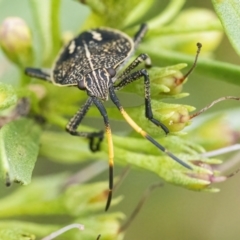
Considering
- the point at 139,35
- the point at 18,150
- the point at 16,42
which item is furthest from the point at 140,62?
the point at 18,150

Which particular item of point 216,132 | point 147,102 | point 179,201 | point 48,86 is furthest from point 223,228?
point 147,102

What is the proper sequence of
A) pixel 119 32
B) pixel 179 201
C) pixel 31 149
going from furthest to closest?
pixel 179 201 → pixel 119 32 → pixel 31 149

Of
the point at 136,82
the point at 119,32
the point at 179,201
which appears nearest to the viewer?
the point at 136,82

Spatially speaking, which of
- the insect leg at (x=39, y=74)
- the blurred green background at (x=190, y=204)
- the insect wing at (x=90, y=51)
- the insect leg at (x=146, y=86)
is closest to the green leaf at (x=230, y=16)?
the insect leg at (x=146, y=86)

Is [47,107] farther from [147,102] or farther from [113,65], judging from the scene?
[147,102]

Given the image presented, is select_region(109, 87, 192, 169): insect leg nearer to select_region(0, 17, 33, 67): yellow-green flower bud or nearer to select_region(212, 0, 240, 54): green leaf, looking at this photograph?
select_region(212, 0, 240, 54): green leaf

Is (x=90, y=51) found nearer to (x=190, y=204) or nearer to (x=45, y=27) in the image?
(x=45, y=27)

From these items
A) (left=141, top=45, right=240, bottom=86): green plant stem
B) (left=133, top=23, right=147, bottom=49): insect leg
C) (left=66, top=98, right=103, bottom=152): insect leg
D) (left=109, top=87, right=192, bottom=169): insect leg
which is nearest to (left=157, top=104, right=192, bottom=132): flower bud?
(left=109, top=87, right=192, bottom=169): insect leg
